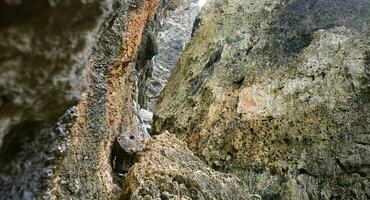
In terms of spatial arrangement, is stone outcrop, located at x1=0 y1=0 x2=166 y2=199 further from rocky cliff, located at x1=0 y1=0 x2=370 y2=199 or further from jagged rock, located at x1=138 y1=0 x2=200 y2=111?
jagged rock, located at x1=138 y1=0 x2=200 y2=111

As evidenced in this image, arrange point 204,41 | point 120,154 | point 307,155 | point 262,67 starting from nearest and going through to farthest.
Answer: point 120,154
point 307,155
point 262,67
point 204,41

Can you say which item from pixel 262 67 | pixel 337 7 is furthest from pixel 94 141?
pixel 337 7

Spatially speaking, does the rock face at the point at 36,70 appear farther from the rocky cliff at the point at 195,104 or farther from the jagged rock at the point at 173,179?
the jagged rock at the point at 173,179

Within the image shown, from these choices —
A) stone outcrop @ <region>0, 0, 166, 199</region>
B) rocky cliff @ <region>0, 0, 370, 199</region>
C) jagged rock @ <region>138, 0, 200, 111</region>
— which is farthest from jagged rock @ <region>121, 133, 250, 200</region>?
jagged rock @ <region>138, 0, 200, 111</region>

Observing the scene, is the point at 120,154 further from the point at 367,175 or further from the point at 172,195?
the point at 367,175

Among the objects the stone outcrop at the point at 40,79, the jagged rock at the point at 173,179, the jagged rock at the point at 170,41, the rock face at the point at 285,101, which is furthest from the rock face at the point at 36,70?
the jagged rock at the point at 170,41

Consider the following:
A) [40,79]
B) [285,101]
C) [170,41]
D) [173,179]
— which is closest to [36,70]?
[40,79]
